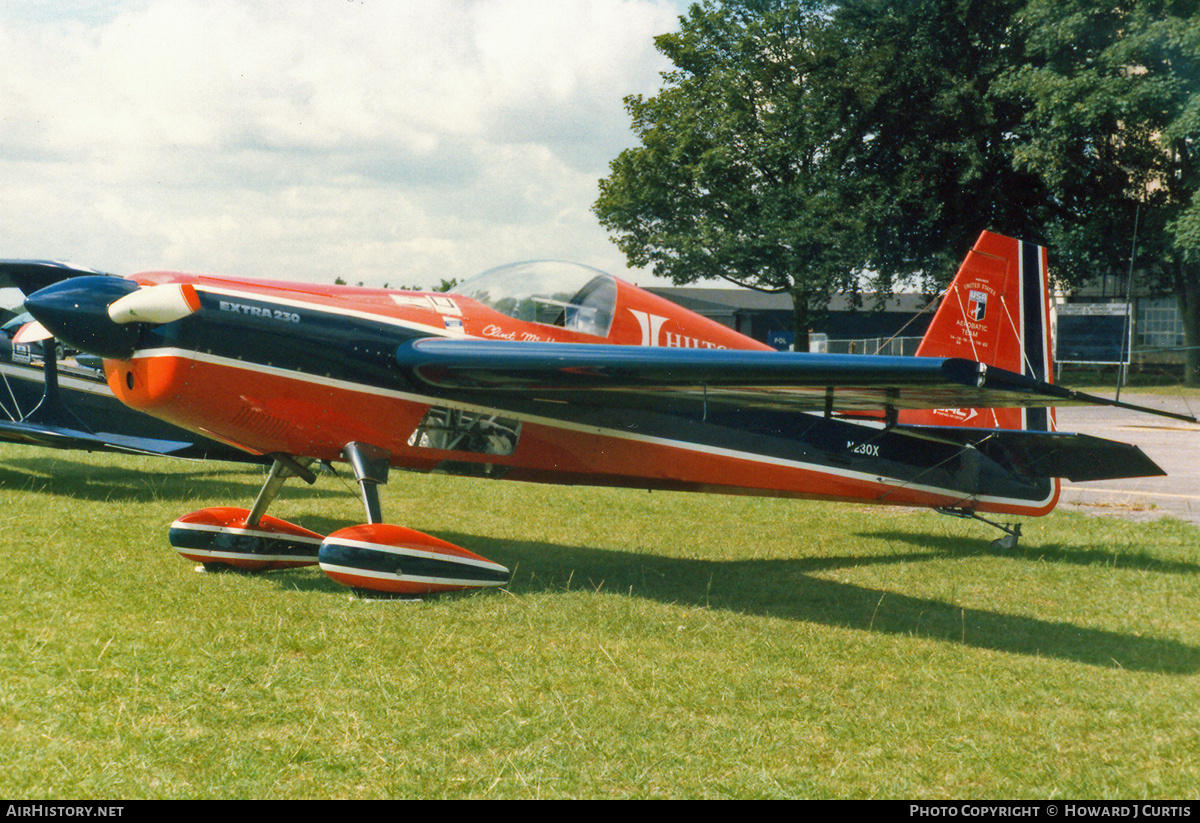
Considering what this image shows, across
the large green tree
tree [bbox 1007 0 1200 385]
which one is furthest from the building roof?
tree [bbox 1007 0 1200 385]

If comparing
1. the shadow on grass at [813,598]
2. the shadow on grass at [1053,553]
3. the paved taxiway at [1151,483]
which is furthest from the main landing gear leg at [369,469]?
the paved taxiway at [1151,483]

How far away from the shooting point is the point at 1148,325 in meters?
47.4

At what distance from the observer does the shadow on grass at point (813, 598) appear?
530 centimetres

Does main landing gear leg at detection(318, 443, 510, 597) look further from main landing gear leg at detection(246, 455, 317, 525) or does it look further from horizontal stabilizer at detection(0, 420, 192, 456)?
horizontal stabilizer at detection(0, 420, 192, 456)

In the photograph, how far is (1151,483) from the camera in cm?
1330

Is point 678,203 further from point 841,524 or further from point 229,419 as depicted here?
point 229,419

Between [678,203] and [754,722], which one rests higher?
[678,203]

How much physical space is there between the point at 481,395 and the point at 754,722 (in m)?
3.45

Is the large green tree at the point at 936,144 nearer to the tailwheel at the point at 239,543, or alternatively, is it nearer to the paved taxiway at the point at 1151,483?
the paved taxiway at the point at 1151,483

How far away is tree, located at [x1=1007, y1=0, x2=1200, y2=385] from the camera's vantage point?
28.1m

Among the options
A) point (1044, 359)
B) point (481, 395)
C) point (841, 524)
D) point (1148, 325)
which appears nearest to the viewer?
point (481, 395)

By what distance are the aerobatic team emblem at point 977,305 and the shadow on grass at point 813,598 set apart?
2.03 m

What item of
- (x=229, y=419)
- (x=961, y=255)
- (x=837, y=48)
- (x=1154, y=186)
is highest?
(x=837, y=48)

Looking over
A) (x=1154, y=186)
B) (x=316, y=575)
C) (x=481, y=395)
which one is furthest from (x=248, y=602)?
(x=1154, y=186)
